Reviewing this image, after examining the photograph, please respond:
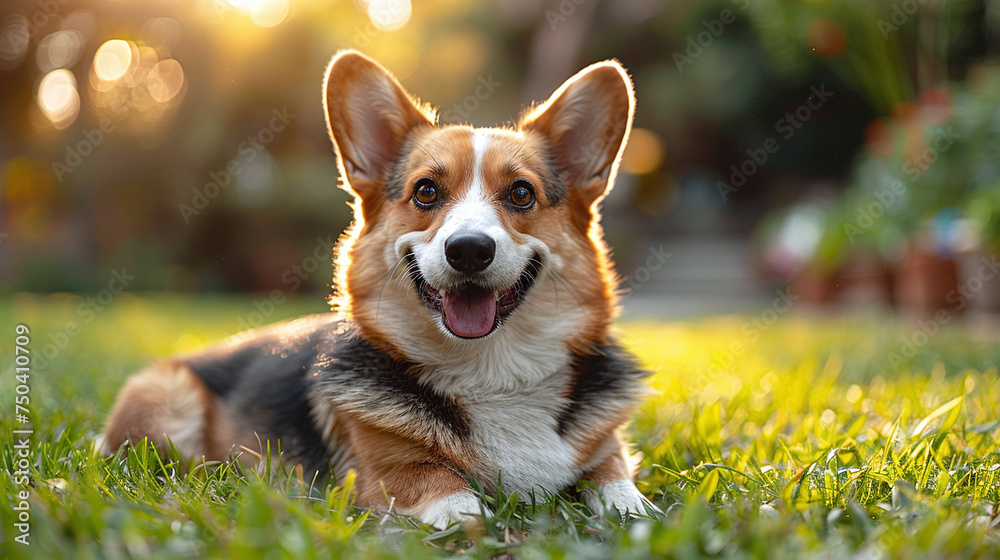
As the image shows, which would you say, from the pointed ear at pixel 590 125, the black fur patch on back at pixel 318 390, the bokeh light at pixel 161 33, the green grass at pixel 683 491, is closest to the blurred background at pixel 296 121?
the bokeh light at pixel 161 33

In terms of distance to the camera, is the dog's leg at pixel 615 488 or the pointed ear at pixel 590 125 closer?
the dog's leg at pixel 615 488

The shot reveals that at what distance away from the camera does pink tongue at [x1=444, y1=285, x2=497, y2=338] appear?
7.59 feet

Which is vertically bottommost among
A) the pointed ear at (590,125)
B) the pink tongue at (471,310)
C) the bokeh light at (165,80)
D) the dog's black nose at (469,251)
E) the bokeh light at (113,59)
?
the pink tongue at (471,310)

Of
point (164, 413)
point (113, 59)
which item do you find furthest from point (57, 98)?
point (164, 413)

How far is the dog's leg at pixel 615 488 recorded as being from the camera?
202 centimetres

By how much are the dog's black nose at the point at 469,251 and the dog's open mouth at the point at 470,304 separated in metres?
0.10

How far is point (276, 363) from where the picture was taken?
2.83 meters

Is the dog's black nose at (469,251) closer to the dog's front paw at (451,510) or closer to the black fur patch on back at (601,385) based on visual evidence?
the black fur patch on back at (601,385)

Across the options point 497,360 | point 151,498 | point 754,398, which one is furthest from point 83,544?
point 754,398

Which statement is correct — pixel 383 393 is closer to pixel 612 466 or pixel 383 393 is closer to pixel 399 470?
pixel 399 470

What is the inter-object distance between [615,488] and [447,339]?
726 mm

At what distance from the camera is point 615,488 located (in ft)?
7.04

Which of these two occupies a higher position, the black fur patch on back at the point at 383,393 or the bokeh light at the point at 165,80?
the bokeh light at the point at 165,80

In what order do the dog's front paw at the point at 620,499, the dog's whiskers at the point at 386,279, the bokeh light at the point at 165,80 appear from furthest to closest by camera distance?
1. the bokeh light at the point at 165,80
2. the dog's whiskers at the point at 386,279
3. the dog's front paw at the point at 620,499
